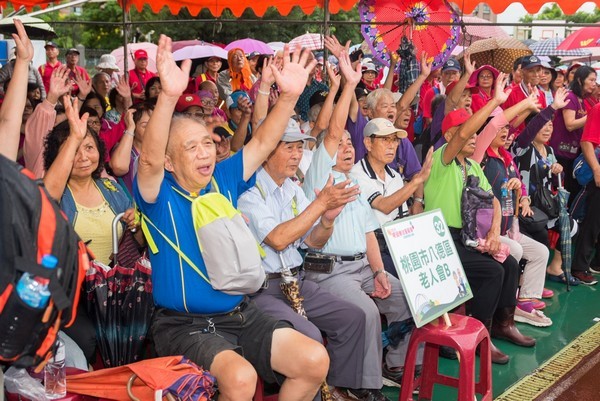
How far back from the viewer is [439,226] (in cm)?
428

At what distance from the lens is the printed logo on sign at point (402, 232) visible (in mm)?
3881

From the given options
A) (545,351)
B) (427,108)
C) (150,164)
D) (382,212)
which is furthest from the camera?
(427,108)

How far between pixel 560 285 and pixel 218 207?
16.1 ft

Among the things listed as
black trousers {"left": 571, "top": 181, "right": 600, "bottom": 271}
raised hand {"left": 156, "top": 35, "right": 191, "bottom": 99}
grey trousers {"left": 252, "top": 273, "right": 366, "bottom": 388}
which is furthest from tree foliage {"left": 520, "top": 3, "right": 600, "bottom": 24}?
raised hand {"left": 156, "top": 35, "right": 191, "bottom": 99}

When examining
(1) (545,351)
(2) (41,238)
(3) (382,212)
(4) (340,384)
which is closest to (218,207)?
(2) (41,238)

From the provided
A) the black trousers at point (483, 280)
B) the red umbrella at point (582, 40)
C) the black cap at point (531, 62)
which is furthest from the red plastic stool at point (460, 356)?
the red umbrella at point (582, 40)

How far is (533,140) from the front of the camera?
6660 millimetres

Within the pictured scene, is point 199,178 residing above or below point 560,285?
above

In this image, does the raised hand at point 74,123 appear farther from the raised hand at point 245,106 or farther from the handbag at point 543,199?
the handbag at point 543,199

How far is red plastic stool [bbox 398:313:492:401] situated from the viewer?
3.81 m

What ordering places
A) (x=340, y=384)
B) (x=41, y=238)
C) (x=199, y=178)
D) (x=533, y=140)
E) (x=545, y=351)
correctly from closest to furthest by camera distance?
(x=41, y=238), (x=199, y=178), (x=340, y=384), (x=545, y=351), (x=533, y=140)

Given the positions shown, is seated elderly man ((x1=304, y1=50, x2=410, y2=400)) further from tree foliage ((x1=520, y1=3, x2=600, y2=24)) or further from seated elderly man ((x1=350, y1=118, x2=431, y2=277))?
tree foliage ((x1=520, y1=3, x2=600, y2=24))

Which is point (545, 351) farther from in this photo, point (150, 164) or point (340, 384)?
point (150, 164)

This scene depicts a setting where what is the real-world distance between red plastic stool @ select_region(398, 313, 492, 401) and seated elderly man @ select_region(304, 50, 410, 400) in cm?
21
